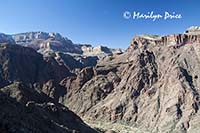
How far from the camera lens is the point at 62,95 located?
556 ft

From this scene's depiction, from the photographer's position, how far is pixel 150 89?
148 m

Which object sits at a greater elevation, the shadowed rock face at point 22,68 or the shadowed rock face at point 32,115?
the shadowed rock face at point 22,68

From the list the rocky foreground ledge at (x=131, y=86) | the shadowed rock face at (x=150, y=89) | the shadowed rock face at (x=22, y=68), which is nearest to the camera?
the rocky foreground ledge at (x=131, y=86)

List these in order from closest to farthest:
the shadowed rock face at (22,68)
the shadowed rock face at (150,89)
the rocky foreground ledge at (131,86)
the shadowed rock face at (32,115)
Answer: the shadowed rock face at (32,115)
the rocky foreground ledge at (131,86)
the shadowed rock face at (150,89)
the shadowed rock face at (22,68)

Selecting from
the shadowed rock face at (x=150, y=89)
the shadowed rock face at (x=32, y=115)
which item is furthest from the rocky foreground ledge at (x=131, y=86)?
the shadowed rock face at (x=32, y=115)

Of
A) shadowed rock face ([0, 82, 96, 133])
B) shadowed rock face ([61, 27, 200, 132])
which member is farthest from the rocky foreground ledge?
shadowed rock face ([0, 82, 96, 133])

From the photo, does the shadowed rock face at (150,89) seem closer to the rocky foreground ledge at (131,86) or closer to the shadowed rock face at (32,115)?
the rocky foreground ledge at (131,86)

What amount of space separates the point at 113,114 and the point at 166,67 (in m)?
28.4

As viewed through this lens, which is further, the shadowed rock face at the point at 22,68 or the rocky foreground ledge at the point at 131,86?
the shadowed rock face at the point at 22,68

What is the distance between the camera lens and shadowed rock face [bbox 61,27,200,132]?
130 meters

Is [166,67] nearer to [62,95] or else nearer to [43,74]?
[62,95]

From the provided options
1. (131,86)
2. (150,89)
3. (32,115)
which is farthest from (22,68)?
(32,115)

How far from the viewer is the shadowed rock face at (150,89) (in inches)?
5133

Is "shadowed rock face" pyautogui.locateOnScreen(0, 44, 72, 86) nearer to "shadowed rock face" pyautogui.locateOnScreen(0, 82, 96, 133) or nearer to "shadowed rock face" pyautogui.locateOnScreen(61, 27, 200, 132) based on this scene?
"shadowed rock face" pyautogui.locateOnScreen(61, 27, 200, 132)
